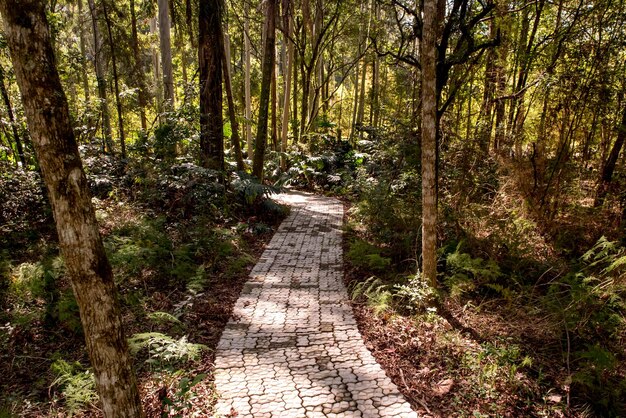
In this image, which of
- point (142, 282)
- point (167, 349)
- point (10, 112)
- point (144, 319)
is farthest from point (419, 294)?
point (10, 112)

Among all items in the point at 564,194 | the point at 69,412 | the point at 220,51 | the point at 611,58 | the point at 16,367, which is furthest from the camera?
the point at 220,51

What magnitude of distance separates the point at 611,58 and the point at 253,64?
878 inches

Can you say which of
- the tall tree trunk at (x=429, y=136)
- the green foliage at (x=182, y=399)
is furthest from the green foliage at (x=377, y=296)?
the green foliage at (x=182, y=399)

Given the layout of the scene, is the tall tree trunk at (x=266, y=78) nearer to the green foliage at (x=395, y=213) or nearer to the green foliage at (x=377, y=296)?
the green foliage at (x=395, y=213)

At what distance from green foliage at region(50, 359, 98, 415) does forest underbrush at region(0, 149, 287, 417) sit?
0.01 meters

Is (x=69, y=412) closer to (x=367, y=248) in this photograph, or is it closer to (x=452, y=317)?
(x=452, y=317)

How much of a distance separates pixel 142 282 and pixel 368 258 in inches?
143

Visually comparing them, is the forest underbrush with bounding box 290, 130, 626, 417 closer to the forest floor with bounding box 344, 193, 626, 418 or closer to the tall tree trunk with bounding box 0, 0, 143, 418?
the forest floor with bounding box 344, 193, 626, 418

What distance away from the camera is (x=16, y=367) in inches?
150

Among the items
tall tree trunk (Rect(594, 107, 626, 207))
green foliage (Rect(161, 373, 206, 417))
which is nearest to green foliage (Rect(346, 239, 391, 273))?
green foliage (Rect(161, 373, 206, 417))

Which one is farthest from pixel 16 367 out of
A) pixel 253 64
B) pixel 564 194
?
pixel 253 64

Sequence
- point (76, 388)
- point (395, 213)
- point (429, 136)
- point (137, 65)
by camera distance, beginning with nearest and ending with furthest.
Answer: point (76, 388), point (429, 136), point (395, 213), point (137, 65)

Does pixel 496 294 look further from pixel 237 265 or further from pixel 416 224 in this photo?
pixel 237 265

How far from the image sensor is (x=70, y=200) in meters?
1.95
